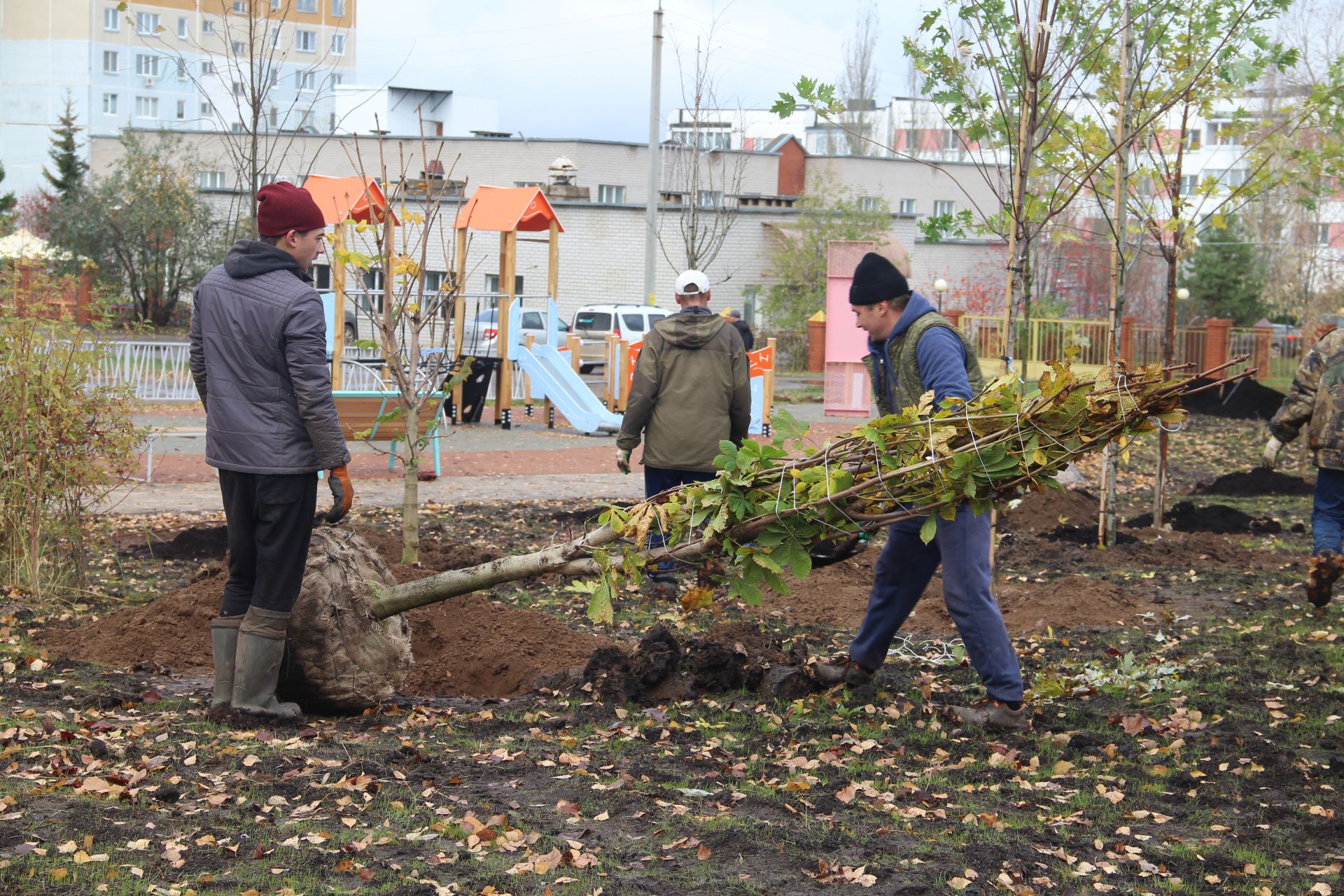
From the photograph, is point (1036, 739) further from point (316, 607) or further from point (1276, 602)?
point (1276, 602)

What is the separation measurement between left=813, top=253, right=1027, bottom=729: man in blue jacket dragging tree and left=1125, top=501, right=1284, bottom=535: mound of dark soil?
19.8 ft

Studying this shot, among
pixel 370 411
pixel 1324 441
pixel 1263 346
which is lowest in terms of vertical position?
pixel 370 411

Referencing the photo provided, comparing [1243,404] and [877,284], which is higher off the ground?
[877,284]

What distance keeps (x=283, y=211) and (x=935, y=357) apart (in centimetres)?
243

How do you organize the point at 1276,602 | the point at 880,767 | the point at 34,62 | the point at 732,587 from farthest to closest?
1. the point at 34,62
2. the point at 1276,602
3. the point at 732,587
4. the point at 880,767

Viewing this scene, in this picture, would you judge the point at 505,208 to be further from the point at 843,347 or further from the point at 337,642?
the point at 337,642

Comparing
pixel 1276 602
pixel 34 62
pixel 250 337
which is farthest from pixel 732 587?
pixel 34 62

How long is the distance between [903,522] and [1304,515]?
7880 millimetres

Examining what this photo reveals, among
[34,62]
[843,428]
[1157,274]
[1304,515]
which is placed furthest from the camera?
[34,62]

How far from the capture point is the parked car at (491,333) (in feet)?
58.1

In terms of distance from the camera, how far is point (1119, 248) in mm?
8148

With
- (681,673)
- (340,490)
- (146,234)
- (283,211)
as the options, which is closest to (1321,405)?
(681,673)

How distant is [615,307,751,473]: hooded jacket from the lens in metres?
7.16

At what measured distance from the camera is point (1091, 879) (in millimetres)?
3467
